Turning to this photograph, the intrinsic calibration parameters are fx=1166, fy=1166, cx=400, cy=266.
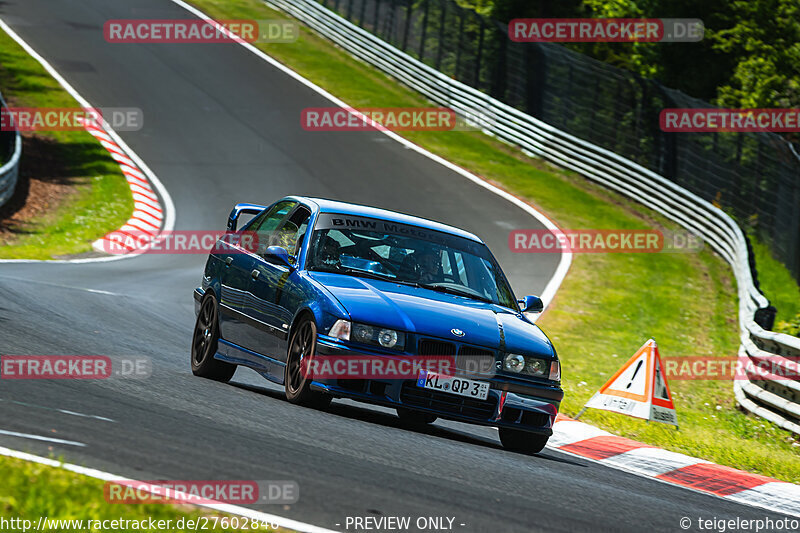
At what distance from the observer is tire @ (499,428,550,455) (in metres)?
8.70

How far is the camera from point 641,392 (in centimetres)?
1112

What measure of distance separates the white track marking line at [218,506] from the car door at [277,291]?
3340 mm

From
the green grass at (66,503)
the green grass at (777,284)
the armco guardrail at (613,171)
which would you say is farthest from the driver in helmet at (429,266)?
the green grass at (777,284)

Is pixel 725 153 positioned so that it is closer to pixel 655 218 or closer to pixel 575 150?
pixel 655 218

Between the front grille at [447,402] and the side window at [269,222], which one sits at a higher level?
the side window at [269,222]

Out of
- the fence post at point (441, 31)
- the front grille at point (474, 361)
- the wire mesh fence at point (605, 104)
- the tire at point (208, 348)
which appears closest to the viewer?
the front grille at point (474, 361)

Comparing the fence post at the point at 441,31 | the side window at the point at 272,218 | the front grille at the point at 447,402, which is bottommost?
the front grille at the point at 447,402

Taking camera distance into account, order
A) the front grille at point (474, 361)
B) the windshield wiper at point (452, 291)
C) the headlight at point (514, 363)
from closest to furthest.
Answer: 1. the front grille at point (474, 361)
2. the headlight at point (514, 363)
3. the windshield wiper at point (452, 291)

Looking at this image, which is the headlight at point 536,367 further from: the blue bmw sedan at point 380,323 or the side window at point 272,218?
the side window at point 272,218

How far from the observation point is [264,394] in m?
9.30

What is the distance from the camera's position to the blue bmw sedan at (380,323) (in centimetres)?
796

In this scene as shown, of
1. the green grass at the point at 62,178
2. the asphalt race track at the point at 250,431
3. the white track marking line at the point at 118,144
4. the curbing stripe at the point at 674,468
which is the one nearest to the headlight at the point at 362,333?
the asphalt race track at the point at 250,431

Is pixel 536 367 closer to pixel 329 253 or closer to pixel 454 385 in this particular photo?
pixel 454 385

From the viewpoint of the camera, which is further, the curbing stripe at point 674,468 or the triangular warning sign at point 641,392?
the triangular warning sign at point 641,392
